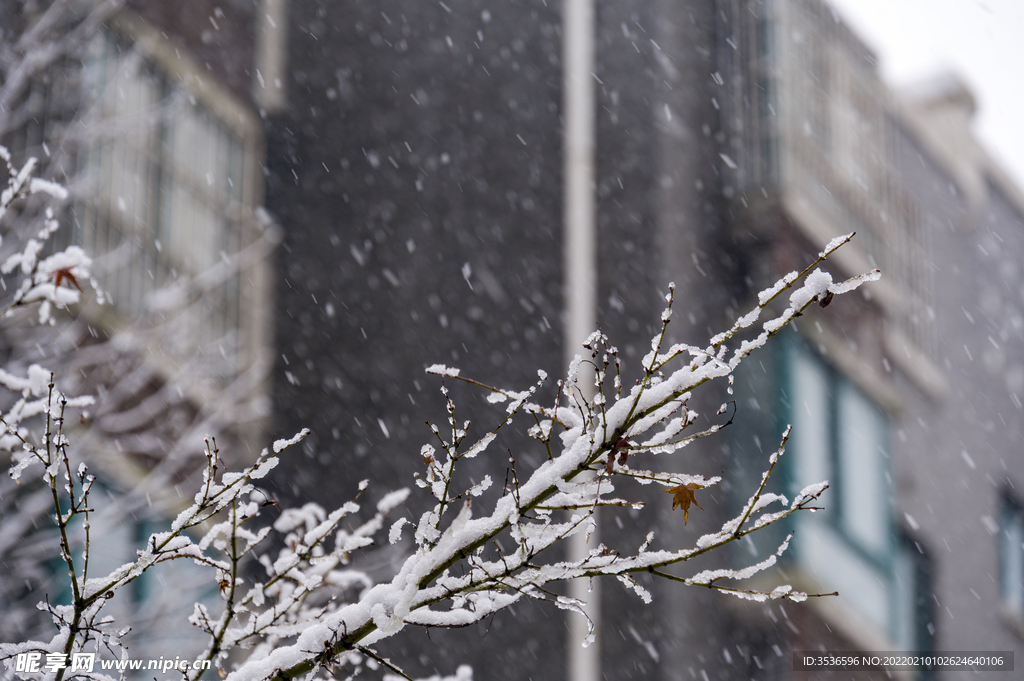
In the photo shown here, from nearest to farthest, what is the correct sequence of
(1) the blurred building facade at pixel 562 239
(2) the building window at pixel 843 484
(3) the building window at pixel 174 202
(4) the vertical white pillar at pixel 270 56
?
(3) the building window at pixel 174 202 < (2) the building window at pixel 843 484 < (1) the blurred building facade at pixel 562 239 < (4) the vertical white pillar at pixel 270 56

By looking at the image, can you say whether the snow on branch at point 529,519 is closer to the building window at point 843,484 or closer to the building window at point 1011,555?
the building window at point 843,484

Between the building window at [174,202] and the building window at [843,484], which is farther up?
the building window at [174,202]

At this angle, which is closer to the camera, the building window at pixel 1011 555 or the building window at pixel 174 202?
the building window at pixel 174 202

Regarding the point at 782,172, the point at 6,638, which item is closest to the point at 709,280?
the point at 782,172

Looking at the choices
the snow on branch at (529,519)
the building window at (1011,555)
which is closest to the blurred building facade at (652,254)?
the building window at (1011,555)

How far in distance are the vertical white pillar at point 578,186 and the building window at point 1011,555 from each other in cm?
714

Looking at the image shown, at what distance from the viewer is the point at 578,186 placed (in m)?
7.40

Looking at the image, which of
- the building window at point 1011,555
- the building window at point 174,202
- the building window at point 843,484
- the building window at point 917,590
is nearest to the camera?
the building window at point 174,202

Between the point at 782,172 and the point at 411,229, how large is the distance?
3.56 m

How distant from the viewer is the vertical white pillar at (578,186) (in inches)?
281

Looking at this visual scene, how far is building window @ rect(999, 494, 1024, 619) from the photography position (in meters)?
10.9

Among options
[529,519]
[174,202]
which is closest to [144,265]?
[174,202]

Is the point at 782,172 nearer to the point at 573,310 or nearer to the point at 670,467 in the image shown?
the point at 573,310

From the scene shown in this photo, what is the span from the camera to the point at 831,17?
25.7 feet
